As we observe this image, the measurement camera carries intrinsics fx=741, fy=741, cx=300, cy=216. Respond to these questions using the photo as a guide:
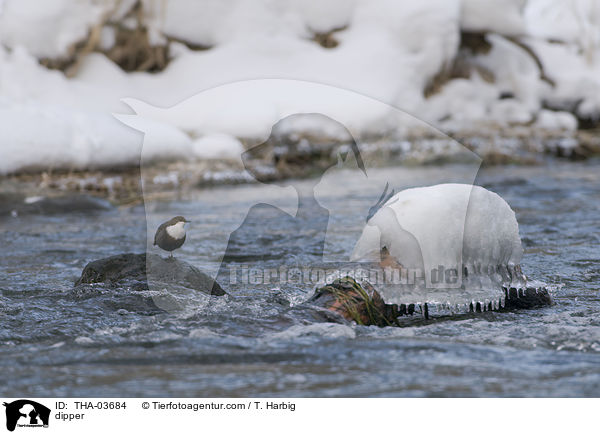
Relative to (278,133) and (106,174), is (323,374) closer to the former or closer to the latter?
(106,174)

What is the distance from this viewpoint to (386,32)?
31.8 feet

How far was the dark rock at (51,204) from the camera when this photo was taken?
6.24m

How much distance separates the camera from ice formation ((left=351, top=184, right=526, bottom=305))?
3256mm

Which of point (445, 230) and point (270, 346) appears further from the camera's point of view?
point (445, 230)

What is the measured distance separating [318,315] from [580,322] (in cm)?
110

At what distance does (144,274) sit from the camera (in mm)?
3785
